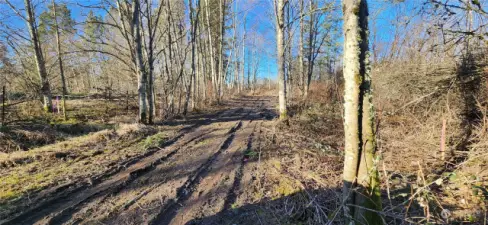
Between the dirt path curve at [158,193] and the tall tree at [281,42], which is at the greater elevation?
the tall tree at [281,42]

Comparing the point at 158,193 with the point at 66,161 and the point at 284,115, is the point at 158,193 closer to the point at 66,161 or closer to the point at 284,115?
the point at 66,161

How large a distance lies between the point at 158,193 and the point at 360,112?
3.00 meters

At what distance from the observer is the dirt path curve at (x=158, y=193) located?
298 cm

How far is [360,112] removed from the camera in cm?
204

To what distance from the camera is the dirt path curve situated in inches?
117

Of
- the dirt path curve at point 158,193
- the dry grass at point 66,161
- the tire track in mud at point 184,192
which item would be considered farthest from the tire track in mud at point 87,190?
the tire track in mud at point 184,192

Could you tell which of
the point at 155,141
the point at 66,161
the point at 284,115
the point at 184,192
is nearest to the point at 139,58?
the point at 155,141

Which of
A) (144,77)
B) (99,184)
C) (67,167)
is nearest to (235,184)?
(99,184)

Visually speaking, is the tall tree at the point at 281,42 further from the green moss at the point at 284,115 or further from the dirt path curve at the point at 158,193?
the dirt path curve at the point at 158,193

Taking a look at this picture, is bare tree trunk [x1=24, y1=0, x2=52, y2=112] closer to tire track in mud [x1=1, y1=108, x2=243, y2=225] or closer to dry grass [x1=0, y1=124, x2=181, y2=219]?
dry grass [x1=0, y1=124, x2=181, y2=219]

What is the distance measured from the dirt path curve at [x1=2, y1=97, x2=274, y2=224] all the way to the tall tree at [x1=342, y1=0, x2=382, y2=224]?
1828 mm

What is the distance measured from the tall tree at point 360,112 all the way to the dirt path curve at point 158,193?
6.00ft

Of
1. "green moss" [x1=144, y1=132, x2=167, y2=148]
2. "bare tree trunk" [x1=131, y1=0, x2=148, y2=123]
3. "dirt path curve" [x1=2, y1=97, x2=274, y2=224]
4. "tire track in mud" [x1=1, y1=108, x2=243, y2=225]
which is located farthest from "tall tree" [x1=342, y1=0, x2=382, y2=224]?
"bare tree trunk" [x1=131, y1=0, x2=148, y2=123]

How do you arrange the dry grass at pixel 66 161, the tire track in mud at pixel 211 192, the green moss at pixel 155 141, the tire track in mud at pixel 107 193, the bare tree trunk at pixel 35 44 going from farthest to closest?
the bare tree trunk at pixel 35 44 < the green moss at pixel 155 141 < the dry grass at pixel 66 161 < the tire track in mud at pixel 211 192 < the tire track in mud at pixel 107 193
